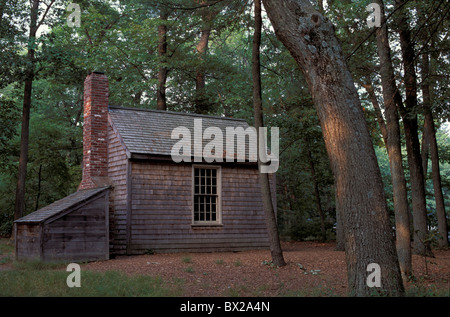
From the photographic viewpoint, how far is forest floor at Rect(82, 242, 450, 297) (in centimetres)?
725

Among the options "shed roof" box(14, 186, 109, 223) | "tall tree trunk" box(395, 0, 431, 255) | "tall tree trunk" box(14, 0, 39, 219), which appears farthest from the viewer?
"tall tree trunk" box(14, 0, 39, 219)

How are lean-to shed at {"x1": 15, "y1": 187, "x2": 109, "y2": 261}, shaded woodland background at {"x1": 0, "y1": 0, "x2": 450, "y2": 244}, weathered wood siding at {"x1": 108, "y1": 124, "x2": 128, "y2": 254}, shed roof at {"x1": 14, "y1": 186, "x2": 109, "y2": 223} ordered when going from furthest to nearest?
shaded woodland background at {"x1": 0, "y1": 0, "x2": 450, "y2": 244}, weathered wood siding at {"x1": 108, "y1": 124, "x2": 128, "y2": 254}, shed roof at {"x1": 14, "y1": 186, "x2": 109, "y2": 223}, lean-to shed at {"x1": 15, "y1": 187, "x2": 109, "y2": 261}

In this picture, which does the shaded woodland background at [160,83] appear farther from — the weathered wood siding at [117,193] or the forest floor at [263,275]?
the forest floor at [263,275]

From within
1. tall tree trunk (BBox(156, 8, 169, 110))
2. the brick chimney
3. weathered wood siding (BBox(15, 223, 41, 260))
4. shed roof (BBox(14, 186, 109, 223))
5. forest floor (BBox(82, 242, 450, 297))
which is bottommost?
forest floor (BBox(82, 242, 450, 297))

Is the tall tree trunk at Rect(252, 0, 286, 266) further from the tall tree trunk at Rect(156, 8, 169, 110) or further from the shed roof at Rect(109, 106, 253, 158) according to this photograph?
the tall tree trunk at Rect(156, 8, 169, 110)

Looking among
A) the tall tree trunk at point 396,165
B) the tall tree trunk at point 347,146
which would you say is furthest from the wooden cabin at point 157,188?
the tall tree trunk at point 347,146

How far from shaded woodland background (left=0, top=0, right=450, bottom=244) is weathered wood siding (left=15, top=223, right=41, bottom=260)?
25.0 ft

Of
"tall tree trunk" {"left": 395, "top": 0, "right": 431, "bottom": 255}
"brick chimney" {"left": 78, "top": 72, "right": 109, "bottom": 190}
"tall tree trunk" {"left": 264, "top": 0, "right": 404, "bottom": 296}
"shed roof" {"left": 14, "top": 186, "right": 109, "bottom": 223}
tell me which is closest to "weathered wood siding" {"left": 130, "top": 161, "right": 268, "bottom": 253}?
"brick chimney" {"left": 78, "top": 72, "right": 109, "bottom": 190}

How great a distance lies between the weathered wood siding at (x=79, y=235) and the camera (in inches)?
450

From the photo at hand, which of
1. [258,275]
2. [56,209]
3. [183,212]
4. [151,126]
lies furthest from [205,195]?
[258,275]

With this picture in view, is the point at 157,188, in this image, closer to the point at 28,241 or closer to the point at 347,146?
the point at 28,241

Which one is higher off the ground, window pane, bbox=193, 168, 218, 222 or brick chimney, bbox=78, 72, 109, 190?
brick chimney, bbox=78, 72, 109, 190

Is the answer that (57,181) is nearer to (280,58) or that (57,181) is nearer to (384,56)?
(280,58)

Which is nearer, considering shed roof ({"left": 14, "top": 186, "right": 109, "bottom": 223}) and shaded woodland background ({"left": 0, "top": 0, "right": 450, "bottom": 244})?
shed roof ({"left": 14, "top": 186, "right": 109, "bottom": 223})
